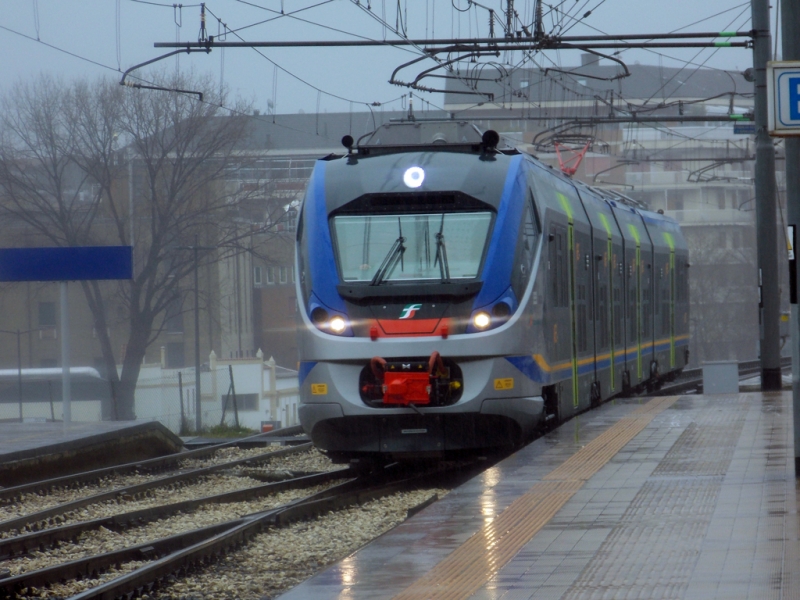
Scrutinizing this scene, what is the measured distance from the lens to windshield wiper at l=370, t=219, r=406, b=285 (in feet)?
35.1

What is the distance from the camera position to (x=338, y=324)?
10633mm

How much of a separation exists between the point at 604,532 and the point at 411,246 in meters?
4.74

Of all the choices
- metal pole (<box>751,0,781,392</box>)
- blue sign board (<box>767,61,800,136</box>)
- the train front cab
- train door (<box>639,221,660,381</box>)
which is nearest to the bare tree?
train door (<box>639,221,660,381</box>)

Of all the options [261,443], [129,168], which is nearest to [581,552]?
[261,443]

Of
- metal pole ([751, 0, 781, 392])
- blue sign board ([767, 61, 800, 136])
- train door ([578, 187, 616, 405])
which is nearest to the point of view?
blue sign board ([767, 61, 800, 136])

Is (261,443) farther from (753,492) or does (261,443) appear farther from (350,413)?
(753,492)

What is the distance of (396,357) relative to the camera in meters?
10.4

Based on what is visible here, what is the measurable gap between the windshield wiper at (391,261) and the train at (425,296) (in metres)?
0.01

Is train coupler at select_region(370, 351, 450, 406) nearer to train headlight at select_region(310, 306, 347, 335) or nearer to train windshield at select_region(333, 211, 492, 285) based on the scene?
train headlight at select_region(310, 306, 347, 335)

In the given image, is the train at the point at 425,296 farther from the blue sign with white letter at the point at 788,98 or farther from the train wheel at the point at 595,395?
the blue sign with white letter at the point at 788,98

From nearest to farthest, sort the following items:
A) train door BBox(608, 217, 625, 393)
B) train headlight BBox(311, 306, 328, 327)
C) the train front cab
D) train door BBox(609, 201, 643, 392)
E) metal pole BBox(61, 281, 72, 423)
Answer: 1. the train front cab
2. train headlight BBox(311, 306, 328, 327)
3. metal pole BBox(61, 281, 72, 423)
4. train door BBox(608, 217, 625, 393)
5. train door BBox(609, 201, 643, 392)

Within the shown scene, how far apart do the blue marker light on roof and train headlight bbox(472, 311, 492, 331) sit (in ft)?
4.76

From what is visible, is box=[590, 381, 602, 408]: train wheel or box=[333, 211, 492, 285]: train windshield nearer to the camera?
box=[333, 211, 492, 285]: train windshield

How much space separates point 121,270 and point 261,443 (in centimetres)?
326
